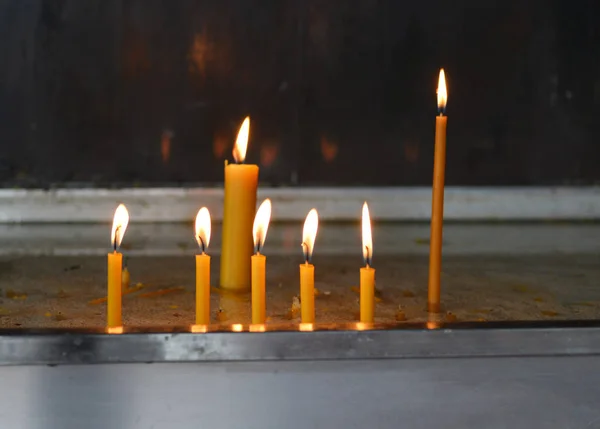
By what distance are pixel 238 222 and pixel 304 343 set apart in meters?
0.26

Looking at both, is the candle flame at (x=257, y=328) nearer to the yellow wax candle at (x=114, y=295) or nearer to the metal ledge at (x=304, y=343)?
the metal ledge at (x=304, y=343)

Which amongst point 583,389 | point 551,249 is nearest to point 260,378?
point 583,389

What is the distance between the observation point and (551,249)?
113cm

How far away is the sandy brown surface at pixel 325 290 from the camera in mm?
680

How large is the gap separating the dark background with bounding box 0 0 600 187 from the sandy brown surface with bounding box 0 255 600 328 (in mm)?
439

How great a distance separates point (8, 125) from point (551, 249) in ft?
3.48

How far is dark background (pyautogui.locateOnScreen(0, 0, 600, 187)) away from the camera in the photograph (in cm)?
141

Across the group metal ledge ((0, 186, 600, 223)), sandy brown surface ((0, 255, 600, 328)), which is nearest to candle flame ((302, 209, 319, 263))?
sandy brown surface ((0, 255, 600, 328))

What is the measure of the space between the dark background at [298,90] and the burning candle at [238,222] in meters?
0.69

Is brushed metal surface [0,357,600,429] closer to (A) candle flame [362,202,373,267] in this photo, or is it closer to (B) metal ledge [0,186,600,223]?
(A) candle flame [362,202,373,267]

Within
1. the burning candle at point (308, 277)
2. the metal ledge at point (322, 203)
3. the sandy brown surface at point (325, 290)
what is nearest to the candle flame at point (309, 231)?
the burning candle at point (308, 277)

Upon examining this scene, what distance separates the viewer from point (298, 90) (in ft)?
4.74

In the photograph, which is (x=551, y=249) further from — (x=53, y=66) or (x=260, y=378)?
(x=53, y=66)

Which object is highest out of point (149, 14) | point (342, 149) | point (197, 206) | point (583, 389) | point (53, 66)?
point (149, 14)
